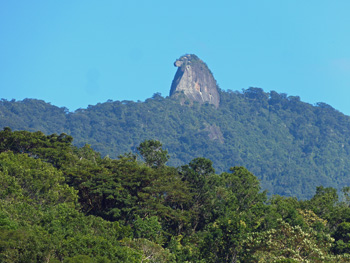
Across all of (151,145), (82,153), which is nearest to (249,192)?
(151,145)

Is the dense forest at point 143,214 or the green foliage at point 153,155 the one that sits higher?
the green foliage at point 153,155

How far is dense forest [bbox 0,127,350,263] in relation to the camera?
122 ft

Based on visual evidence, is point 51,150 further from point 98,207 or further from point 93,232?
point 93,232

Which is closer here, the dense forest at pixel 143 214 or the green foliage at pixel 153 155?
the dense forest at pixel 143 214

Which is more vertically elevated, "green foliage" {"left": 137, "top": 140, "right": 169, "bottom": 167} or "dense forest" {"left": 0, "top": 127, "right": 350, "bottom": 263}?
"green foliage" {"left": 137, "top": 140, "right": 169, "bottom": 167}

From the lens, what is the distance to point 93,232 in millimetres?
42875

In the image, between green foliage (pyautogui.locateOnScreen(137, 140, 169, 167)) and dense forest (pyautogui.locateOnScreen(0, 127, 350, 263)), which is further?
green foliage (pyautogui.locateOnScreen(137, 140, 169, 167))

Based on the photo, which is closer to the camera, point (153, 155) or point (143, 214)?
point (143, 214)

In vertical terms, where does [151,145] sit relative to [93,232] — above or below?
above

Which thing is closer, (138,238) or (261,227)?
(138,238)

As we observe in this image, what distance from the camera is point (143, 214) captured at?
54.8 m

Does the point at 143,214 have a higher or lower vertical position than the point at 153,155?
lower

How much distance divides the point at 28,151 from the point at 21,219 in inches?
974

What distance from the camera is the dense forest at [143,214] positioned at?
37.3m
